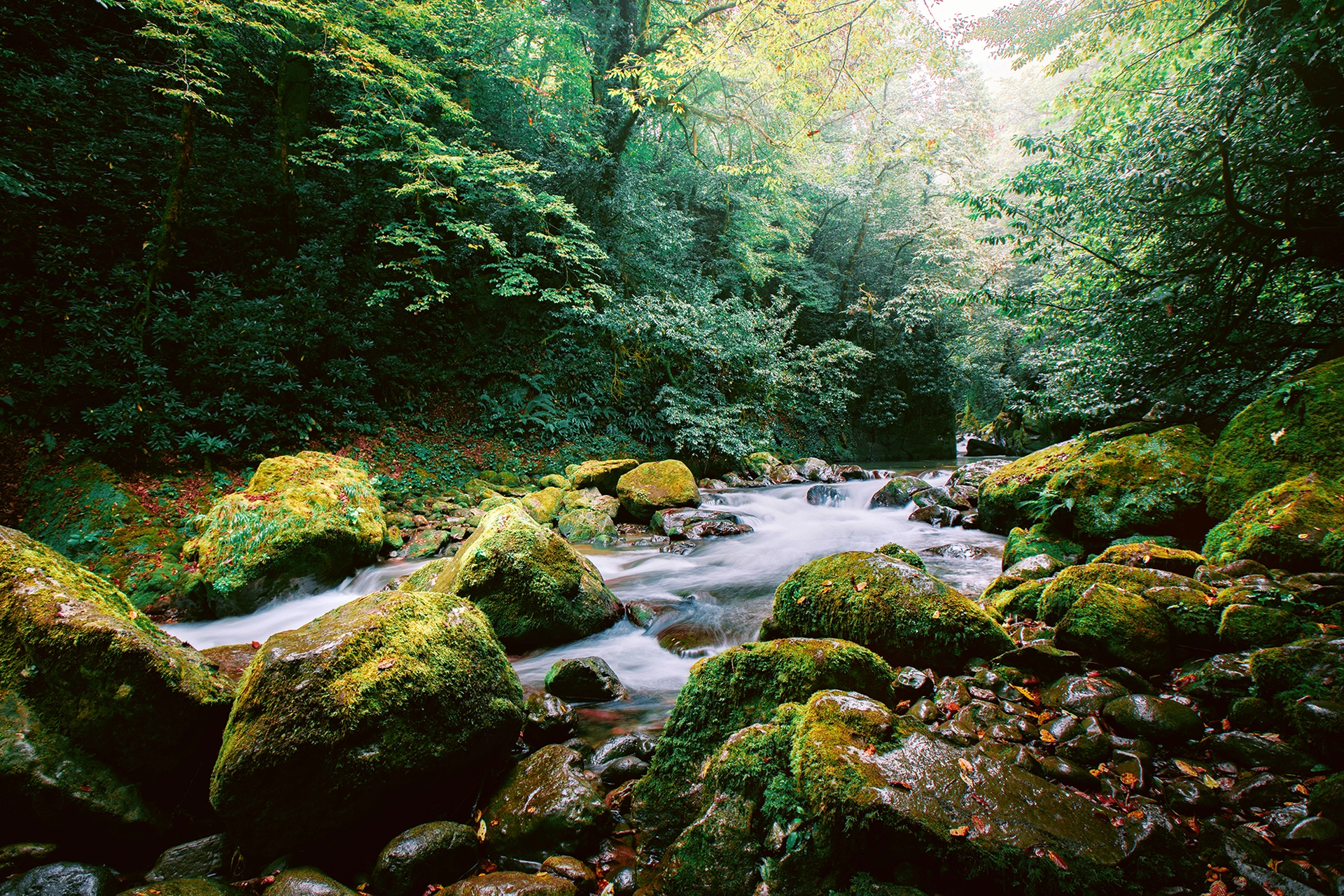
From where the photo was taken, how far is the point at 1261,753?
203 cm

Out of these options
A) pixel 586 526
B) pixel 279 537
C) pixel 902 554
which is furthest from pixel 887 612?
pixel 279 537

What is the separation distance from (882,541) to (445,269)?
1087cm

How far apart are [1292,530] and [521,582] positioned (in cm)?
556

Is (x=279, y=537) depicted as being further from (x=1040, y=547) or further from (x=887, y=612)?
(x=1040, y=547)

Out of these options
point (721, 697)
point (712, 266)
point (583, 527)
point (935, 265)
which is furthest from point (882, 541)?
point (935, 265)

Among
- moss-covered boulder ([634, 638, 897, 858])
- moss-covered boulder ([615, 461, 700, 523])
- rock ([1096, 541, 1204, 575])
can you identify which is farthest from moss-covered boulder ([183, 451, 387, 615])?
rock ([1096, 541, 1204, 575])

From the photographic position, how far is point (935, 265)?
1752 centimetres

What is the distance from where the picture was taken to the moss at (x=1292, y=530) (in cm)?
304

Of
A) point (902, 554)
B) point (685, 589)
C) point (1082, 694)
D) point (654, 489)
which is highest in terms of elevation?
point (654, 489)

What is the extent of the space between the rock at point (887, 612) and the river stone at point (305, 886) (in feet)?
9.38

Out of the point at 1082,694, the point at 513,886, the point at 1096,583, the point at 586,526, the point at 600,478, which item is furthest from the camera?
the point at 600,478

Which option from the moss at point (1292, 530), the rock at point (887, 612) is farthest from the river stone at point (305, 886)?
the moss at point (1292, 530)

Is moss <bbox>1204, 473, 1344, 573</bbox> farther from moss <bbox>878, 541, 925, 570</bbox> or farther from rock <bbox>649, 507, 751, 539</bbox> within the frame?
rock <bbox>649, 507, 751, 539</bbox>

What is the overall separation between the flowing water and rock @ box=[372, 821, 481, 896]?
1.11 meters
